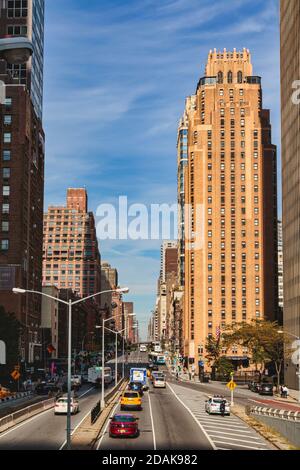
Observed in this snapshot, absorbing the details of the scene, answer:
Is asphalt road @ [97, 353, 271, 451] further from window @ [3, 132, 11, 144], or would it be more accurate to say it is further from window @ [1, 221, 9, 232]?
window @ [3, 132, 11, 144]

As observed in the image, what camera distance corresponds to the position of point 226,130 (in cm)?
17175

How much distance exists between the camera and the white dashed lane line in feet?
121

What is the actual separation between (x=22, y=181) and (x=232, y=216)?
2192 inches

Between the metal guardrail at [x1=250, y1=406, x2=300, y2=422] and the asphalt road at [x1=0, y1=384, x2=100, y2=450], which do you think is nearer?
the asphalt road at [x1=0, y1=384, x2=100, y2=450]

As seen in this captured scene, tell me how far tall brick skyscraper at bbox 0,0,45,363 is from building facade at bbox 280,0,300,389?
48540 millimetres

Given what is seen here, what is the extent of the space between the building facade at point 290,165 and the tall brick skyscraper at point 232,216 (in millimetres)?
54326

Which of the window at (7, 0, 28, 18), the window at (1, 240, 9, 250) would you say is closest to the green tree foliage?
the window at (1, 240, 9, 250)

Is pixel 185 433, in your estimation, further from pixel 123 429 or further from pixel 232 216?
pixel 232 216

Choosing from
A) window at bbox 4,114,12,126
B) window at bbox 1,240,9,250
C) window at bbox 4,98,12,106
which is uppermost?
window at bbox 4,98,12,106

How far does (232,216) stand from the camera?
16925 centimetres

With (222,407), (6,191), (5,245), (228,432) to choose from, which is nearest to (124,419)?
(228,432)

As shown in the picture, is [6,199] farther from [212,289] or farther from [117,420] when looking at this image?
[117,420]

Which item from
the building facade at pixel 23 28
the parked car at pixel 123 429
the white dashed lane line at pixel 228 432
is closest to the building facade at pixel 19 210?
the building facade at pixel 23 28
